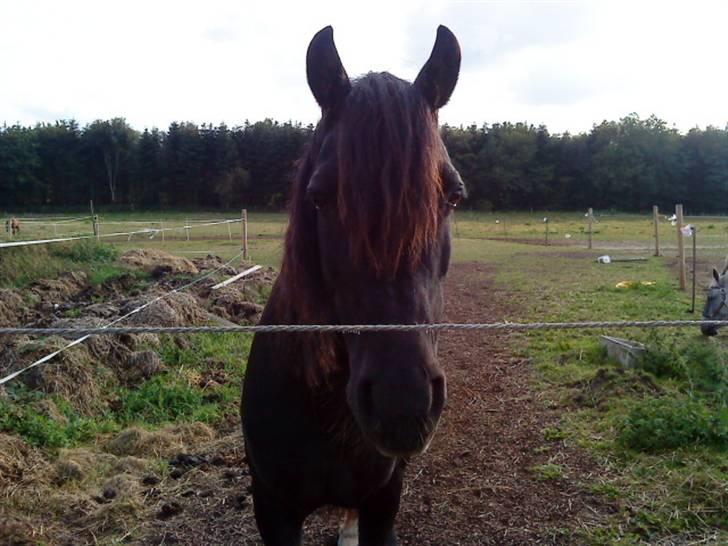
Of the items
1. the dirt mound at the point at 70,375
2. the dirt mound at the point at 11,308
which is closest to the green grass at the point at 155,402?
the dirt mound at the point at 70,375

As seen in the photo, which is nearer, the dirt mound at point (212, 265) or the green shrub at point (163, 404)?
the green shrub at point (163, 404)

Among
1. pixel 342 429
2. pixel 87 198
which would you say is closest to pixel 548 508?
pixel 342 429

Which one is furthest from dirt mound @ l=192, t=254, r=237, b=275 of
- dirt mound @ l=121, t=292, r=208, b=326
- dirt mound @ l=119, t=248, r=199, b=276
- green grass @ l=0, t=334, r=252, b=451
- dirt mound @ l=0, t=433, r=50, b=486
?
dirt mound @ l=0, t=433, r=50, b=486

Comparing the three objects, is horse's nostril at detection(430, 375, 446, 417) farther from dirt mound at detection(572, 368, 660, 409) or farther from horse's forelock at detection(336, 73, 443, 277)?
dirt mound at detection(572, 368, 660, 409)

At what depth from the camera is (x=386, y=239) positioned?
1581 mm

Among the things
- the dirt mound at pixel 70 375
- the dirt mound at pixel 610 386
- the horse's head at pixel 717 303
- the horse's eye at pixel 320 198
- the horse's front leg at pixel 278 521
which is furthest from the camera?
the horse's head at pixel 717 303

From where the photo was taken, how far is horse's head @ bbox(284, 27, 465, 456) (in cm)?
147

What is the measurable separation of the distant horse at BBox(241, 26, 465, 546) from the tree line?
44725 millimetres

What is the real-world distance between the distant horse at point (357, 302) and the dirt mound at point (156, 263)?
32.1ft

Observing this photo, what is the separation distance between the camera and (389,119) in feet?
5.69

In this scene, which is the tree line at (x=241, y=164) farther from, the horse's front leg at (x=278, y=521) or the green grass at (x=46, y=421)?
the horse's front leg at (x=278, y=521)

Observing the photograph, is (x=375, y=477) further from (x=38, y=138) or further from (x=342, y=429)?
(x=38, y=138)

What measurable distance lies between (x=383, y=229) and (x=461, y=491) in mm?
3147

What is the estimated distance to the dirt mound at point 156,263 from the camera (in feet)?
38.4
